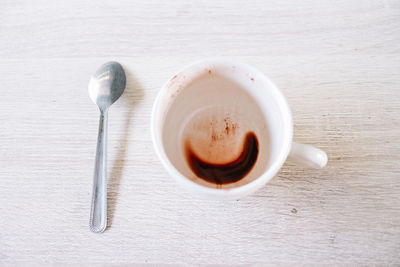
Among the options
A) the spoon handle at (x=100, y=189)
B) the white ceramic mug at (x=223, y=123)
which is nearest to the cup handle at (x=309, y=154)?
the white ceramic mug at (x=223, y=123)

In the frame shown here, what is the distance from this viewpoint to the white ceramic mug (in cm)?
31

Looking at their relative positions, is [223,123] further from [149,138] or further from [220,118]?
[149,138]

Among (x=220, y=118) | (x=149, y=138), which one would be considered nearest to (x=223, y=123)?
(x=220, y=118)

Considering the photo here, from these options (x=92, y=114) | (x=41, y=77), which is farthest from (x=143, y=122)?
(x=41, y=77)

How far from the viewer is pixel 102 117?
0.42m

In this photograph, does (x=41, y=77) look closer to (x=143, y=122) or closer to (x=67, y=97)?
(x=67, y=97)

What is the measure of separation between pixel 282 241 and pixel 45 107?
397 mm

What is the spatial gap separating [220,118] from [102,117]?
0.17 meters

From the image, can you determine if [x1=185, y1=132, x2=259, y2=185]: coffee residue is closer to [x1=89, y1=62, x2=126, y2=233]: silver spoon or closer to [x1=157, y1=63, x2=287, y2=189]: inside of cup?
[x1=157, y1=63, x2=287, y2=189]: inside of cup

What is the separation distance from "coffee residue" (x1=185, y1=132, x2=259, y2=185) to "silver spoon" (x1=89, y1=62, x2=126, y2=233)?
4.8 inches

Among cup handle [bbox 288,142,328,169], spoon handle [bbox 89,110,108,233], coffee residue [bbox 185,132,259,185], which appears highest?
cup handle [bbox 288,142,328,169]

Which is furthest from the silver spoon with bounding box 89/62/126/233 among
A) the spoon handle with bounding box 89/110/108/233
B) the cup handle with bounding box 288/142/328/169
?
the cup handle with bounding box 288/142/328/169

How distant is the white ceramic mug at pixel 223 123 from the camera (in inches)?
12.2

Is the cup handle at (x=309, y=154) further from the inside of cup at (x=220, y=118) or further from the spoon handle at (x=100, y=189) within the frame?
the spoon handle at (x=100, y=189)
